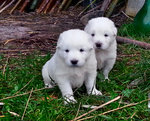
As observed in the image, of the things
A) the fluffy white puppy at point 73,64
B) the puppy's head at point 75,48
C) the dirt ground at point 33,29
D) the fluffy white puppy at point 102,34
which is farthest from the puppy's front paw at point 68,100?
the dirt ground at point 33,29

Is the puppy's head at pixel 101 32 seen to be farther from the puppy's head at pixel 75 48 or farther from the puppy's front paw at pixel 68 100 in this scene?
the puppy's front paw at pixel 68 100

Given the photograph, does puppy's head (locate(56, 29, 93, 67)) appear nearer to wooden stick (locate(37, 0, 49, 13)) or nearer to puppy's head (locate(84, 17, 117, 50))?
A: puppy's head (locate(84, 17, 117, 50))

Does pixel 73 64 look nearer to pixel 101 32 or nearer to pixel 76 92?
pixel 76 92

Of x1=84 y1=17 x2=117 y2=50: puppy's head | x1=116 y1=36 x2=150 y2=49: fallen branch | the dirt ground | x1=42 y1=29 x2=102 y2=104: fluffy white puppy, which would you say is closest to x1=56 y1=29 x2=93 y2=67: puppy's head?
x1=42 y1=29 x2=102 y2=104: fluffy white puppy

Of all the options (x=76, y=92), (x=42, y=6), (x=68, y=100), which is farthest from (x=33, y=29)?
(x=68, y=100)

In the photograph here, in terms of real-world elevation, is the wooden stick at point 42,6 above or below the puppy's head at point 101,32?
below

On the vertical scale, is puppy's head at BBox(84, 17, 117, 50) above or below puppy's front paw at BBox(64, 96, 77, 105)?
above

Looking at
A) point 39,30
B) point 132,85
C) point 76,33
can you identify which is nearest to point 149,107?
point 132,85

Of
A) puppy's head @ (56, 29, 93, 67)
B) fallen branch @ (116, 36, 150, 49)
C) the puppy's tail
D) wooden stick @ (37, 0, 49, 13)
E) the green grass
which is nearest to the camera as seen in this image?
the green grass
